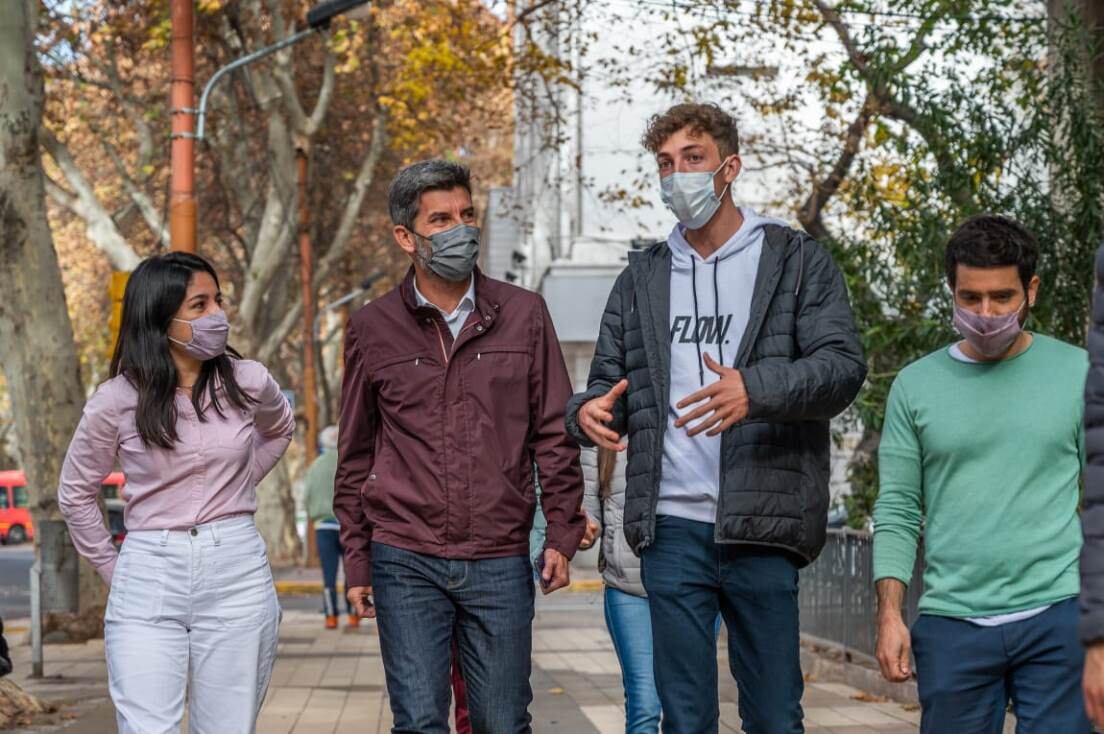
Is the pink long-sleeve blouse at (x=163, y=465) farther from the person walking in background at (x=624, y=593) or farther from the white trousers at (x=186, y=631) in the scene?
the person walking in background at (x=624, y=593)

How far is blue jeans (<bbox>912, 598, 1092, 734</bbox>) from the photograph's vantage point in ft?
14.5

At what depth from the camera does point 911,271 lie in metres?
11.7

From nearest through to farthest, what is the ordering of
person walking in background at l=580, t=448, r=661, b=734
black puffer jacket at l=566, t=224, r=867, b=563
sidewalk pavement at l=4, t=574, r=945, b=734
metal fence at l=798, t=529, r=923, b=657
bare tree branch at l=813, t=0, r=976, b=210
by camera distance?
black puffer jacket at l=566, t=224, r=867, b=563
person walking in background at l=580, t=448, r=661, b=734
sidewalk pavement at l=4, t=574, r=945, b=734
bare tree branch at l=813, t=0, r=976, b=210
metal fence at l=798, t=529, r=923, b=657

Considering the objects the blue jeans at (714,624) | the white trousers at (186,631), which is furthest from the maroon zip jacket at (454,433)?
the blue jeans at (714,624)

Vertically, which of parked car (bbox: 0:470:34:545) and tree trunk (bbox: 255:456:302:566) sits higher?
tree trunk (bbox: 255:456:302:566)

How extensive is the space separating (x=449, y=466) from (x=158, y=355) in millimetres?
978

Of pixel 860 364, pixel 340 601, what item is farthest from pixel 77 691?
pixel 340 601

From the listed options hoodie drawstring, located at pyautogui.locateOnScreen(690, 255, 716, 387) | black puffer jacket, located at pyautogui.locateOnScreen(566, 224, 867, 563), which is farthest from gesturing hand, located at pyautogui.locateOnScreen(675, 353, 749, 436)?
hoodie drawstring, located at pyautogui.locateOnScreen(690, 255, 716, 387)

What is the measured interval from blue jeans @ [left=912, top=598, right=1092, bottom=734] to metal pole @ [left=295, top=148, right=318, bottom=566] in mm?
24523

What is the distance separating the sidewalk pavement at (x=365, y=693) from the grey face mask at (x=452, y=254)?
14.6ft

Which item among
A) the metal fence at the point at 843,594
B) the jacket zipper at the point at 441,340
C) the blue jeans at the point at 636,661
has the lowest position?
the metal fence at the point at 843,594

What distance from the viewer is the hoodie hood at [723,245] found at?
16.7 feet

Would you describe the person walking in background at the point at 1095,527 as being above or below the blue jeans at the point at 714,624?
above

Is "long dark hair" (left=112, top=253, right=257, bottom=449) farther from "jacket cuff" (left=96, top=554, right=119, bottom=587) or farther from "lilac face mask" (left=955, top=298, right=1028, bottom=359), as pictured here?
"lilac face mask" (left=955, top=298, right=1028, bottom=359)
